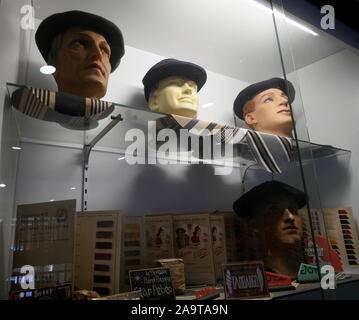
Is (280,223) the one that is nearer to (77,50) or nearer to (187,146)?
(187,146)

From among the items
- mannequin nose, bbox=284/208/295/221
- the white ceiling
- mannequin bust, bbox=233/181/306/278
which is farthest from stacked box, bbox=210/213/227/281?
the white ceiling

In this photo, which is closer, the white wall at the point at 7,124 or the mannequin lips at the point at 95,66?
the white wall at the point at 7,124

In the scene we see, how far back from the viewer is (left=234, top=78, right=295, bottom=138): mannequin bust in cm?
113

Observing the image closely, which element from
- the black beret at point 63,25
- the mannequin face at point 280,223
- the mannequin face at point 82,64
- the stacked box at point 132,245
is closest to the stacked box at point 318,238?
the mannequin face at point 280,223

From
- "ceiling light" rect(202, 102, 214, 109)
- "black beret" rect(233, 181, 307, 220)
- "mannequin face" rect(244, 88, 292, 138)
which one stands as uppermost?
"ceiling light" rect(202, 102, 214, 109)

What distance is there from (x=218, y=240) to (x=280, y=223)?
245 millimetres

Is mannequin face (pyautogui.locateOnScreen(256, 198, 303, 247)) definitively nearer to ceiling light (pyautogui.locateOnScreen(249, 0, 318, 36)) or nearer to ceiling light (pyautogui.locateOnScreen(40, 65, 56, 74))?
ceiling light (pyautogui.locateOnScreen(249, 0, 318, 36))

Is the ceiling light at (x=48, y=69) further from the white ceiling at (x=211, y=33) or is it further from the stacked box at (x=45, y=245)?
the stacked box at (x=45, y=245)

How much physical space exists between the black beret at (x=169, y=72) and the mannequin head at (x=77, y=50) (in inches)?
8.5

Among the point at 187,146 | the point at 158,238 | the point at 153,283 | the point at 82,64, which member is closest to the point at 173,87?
the point at 187,146

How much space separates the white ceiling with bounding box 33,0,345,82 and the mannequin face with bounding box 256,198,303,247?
0.47 meters

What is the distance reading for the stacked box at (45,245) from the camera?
0.68 m

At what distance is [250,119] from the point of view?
1327 mm

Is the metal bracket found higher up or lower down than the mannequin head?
lower down
